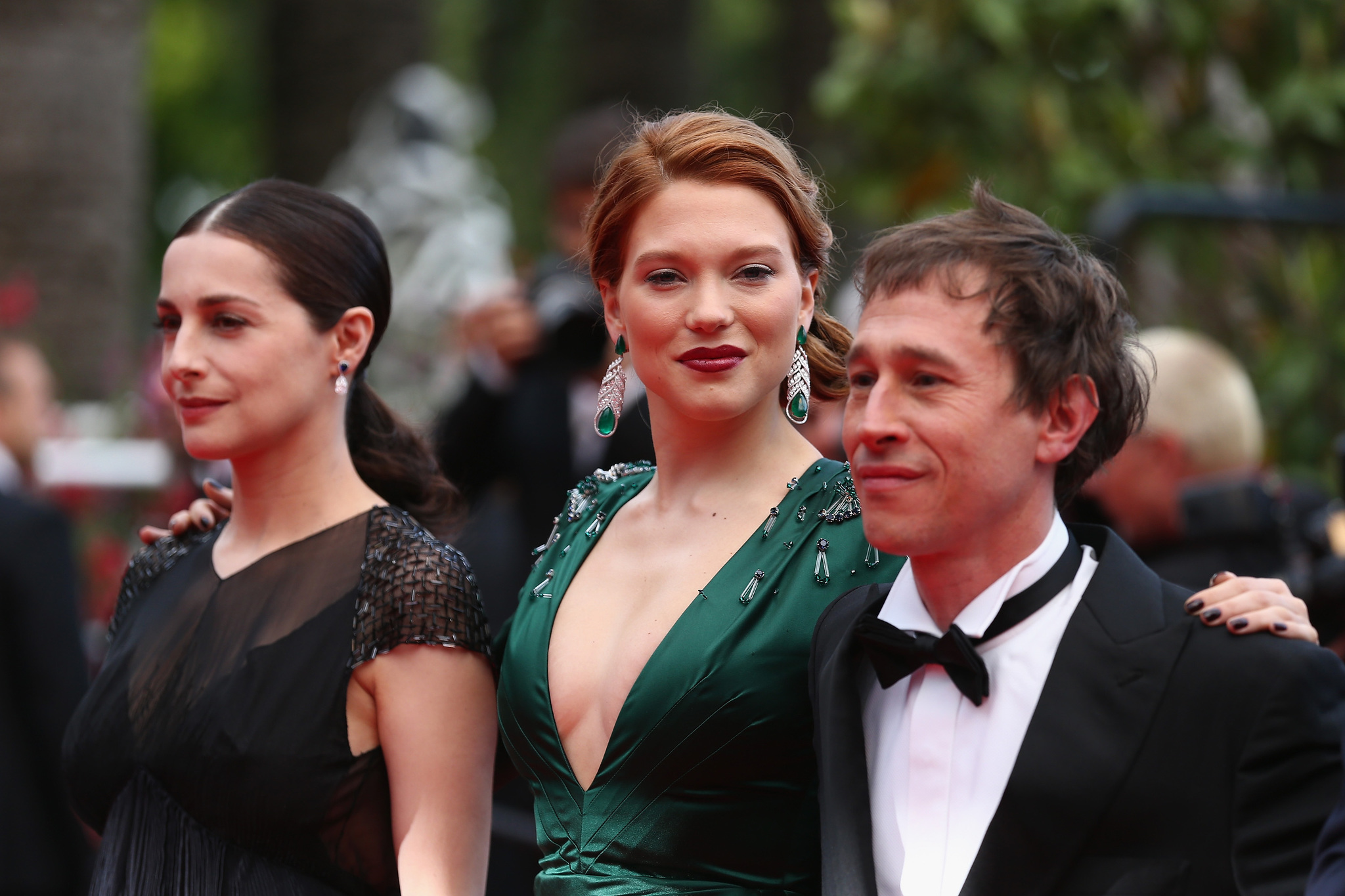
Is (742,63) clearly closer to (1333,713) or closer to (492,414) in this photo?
(492,414)

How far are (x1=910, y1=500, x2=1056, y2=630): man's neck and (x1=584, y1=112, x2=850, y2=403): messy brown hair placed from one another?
23.0 inches

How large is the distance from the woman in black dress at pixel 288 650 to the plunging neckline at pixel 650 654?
168 millimetres

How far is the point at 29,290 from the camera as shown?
6.83m

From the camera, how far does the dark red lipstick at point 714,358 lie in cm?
246

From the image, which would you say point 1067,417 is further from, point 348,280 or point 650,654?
point 348,280

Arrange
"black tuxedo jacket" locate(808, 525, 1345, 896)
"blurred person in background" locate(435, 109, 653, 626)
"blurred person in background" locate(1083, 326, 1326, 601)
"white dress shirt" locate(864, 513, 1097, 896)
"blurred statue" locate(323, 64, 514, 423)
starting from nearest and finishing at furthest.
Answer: "black tuxedo jacket" locate(808, 525, 1345, 896) → "white dress shirt" locate(864, 513, 1097, 896) → "blurred person in background" locate(1083, 326, 1326, 601) → "blurred person in background" locate(435, 109, 653, 626) → "blurred statue" locate(323, 64, 514, 423)

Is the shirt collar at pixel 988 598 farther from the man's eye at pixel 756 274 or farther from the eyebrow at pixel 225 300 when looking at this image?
the eyebrow at pixel 225 300

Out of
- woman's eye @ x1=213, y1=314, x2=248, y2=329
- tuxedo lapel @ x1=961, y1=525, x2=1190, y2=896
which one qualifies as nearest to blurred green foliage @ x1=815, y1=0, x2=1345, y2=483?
woman's eye @ x1=213, y1=314, x2=248, y2=329

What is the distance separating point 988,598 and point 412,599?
1.01m

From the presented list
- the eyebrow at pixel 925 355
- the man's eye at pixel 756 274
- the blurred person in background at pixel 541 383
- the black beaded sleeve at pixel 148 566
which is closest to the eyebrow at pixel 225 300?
the black beaded sleeve at pixel 148 566

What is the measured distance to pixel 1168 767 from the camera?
6.34 feet

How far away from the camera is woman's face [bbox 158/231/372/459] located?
270 cm

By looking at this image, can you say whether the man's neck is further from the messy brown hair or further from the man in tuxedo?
the messy brown hair

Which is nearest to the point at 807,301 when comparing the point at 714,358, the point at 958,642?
the point at 714,358
